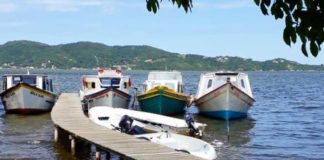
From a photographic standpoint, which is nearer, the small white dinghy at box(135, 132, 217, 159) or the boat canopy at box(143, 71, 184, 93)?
the small white dinghy at box(135, 132, 217, 159)

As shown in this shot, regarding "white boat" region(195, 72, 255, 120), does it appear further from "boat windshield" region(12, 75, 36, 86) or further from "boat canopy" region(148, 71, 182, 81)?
"boat windshield" region(12, 75, 36, 86)

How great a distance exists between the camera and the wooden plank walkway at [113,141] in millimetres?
12805

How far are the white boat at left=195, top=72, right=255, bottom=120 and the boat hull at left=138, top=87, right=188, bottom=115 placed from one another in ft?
4.82

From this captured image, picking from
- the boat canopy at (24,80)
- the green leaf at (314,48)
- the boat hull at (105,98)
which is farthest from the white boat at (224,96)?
the green leaf at (314,48)

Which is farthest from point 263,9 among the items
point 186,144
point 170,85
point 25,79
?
point 25,79

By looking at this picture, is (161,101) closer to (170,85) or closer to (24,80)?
(170,85)

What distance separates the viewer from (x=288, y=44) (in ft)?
13.1

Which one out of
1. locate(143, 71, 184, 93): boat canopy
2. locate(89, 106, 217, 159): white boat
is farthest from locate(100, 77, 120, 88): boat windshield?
Result: locate(89, 106, 217, 159): white boat

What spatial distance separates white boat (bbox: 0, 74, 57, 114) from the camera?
3316 cm

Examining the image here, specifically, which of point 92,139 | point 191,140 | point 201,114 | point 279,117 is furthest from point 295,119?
point 92,139

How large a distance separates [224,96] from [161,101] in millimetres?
4160

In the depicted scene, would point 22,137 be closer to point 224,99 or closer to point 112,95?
point 112,95

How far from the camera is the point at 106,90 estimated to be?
3291cm

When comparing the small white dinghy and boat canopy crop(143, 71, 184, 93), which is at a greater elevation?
boat canopy crop(143, 71, 184, 93)
